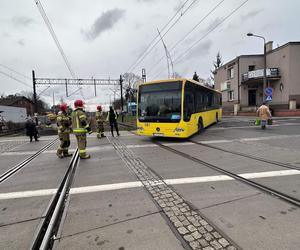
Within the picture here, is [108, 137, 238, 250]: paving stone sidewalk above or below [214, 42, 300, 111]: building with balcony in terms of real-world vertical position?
below

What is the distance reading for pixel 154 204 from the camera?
3494 millimetres

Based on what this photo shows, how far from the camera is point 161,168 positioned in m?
5.67

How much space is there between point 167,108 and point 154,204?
21.8 feet

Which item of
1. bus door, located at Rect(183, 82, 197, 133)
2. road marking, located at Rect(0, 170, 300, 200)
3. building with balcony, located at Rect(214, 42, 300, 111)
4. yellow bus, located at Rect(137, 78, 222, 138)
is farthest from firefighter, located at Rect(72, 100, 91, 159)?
building with balcony, located at Rect(214, 42, 300, 111)

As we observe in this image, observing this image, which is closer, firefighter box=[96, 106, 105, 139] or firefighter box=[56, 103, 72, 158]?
firefighter box=[56, 103, 72, 158]

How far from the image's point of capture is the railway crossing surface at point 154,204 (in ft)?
8.26

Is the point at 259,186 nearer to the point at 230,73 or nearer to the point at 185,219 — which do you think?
the point at 185,219

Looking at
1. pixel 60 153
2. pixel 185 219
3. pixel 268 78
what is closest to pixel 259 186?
pixel 185 219

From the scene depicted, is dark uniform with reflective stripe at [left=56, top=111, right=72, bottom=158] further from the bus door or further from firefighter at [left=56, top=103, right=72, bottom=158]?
the bus door

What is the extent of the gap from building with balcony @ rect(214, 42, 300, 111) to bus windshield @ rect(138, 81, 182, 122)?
26.1 metres

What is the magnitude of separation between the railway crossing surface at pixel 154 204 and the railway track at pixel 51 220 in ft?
0.04

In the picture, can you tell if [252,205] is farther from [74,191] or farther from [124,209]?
[74,191]

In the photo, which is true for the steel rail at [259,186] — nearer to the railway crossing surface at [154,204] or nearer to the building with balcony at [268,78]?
the railway crossing surface at [154,204]

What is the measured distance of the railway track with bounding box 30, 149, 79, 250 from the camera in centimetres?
250
